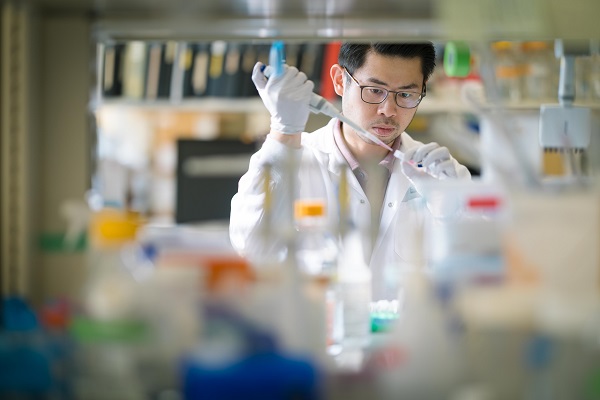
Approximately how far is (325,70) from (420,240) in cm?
136

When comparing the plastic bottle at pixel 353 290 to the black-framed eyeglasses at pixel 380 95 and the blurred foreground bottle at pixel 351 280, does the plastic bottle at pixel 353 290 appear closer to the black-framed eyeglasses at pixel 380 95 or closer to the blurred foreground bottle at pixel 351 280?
the blurred foreground bottle at pixel 351 280

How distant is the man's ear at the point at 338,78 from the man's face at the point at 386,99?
0.7 inches

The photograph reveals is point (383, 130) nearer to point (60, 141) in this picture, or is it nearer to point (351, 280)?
point (351, 280)

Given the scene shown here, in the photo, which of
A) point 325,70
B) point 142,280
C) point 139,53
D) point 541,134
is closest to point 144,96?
point 139,53

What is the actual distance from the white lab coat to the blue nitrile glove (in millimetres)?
50

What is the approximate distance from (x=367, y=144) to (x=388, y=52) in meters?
0.26

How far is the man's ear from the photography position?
191cm

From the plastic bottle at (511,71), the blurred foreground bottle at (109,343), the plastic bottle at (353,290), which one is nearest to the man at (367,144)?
the plastic bottle at (353,290)

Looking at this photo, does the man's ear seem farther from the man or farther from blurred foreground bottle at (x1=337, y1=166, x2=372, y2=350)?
blurred foreground bottle at (x1=337, y1=166, x2=372, y2=350)

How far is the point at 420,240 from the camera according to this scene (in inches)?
34.2

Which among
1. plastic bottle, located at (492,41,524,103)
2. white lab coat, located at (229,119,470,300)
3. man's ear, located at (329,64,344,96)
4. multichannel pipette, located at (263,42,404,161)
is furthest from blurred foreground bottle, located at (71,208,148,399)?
plastic bottle, located at (492,41,524,103)

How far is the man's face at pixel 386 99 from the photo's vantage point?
5.84ft

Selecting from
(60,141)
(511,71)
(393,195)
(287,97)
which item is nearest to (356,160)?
(393,195)

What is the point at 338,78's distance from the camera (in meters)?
1.92
